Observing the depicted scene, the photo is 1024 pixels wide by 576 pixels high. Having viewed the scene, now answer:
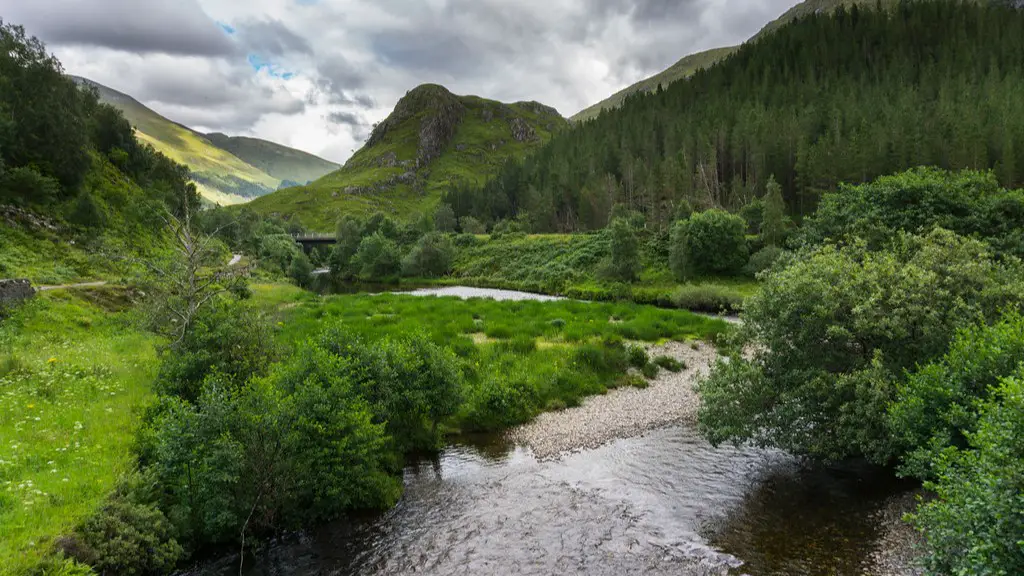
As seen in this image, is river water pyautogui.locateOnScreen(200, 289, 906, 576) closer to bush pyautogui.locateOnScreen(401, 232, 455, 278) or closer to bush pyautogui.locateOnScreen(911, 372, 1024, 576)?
bush pyautogui.locateOnScreen(911, 372, 1024, 576)

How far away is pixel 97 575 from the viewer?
12.3 metres

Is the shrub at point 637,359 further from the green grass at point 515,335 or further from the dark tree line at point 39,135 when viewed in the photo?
the dark tree line at point 39,135

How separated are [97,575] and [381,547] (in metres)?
7.35

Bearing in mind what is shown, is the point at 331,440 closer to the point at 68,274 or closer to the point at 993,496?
the point at 993,496

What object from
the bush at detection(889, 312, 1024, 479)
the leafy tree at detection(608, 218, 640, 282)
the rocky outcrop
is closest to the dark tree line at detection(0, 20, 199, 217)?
the rocky outcrop

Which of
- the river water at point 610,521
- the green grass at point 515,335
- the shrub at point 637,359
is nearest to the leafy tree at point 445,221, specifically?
the green grass at point 515,335

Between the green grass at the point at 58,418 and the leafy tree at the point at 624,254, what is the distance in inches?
2538

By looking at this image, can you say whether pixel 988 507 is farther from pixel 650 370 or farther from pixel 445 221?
pixel 445 221

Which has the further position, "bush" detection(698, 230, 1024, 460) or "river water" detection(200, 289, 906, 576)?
"bush" detection(698, 230, 1024, 460)

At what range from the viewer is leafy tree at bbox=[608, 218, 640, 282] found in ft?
260

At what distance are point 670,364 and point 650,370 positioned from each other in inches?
92.5

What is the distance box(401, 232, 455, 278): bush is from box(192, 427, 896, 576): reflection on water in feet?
311

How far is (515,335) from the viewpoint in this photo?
4025 cm

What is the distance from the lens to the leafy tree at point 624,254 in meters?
79.3
